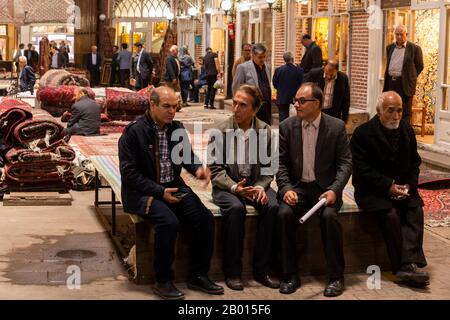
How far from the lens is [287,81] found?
16.4 m

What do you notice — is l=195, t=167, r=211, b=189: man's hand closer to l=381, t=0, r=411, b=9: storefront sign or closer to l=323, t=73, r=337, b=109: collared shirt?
l=323, t=73, r=337, b=109: collared shirt

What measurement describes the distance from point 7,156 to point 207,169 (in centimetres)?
383

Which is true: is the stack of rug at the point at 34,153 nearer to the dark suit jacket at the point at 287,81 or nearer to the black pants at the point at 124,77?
the dark suit jacket at the point at 287,81

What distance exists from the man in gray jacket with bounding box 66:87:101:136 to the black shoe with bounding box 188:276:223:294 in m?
7.46

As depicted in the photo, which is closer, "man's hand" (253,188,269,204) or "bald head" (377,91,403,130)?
"man's hand" (253,188,269,204)

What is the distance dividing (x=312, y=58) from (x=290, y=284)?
40.2 feet

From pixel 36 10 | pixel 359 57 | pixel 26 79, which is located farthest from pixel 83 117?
pixel 36 10

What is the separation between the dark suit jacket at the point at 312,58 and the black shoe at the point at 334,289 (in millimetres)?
12138

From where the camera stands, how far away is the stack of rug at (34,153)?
10172 millimetres

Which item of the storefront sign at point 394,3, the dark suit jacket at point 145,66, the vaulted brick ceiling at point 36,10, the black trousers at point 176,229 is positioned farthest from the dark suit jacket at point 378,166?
the vaulted brick ceiling at point 36,10

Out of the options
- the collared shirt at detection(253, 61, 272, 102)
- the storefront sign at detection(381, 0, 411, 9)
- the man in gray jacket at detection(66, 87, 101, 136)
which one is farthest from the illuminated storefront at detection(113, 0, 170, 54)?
the collared shirt at detection(253, 61, 272, 102)

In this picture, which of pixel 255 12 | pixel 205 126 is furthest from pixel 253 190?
pixel 255 12

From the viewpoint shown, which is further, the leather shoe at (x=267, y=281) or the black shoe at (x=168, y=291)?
the leather shoe at (x=267, y=281)

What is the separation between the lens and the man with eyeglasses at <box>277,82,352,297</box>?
689 cm
